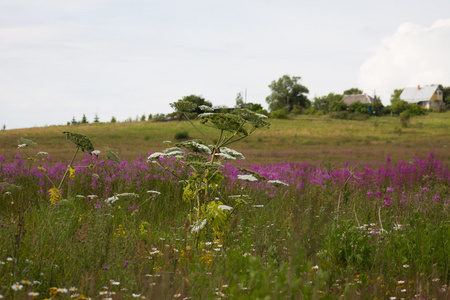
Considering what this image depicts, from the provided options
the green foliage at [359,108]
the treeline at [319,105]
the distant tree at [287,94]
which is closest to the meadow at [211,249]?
the treeline at [319,105]

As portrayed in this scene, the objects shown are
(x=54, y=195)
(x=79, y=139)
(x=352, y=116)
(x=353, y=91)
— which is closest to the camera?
(x=79, y=139)

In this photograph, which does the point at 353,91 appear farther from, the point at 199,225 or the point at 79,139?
the point at 199,225

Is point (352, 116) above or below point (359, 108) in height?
below

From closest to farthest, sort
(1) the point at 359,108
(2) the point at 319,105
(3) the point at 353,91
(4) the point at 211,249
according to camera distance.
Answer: (4) the point at 211,249, (1) the point at 359,108, (2) the point at 319,105, (3) the point at 353,91

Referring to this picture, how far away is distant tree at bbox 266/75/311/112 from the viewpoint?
95.2m

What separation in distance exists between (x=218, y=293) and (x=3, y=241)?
1935 millimetres

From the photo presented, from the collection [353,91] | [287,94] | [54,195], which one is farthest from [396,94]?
[54,195]

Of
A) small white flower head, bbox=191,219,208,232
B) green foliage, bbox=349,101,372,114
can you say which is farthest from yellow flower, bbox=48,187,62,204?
green foliage, bbox=349,101,372,114

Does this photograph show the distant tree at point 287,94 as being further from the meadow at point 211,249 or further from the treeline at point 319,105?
the meadow at point 211,249

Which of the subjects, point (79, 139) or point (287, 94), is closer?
point (79, 139)

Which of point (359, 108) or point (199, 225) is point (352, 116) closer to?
point (359, 108)

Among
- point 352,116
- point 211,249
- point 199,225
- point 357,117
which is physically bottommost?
point 211,249

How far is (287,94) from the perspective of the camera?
95875mm

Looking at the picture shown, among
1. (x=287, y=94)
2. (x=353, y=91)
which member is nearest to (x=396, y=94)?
(x=353, y=91)
